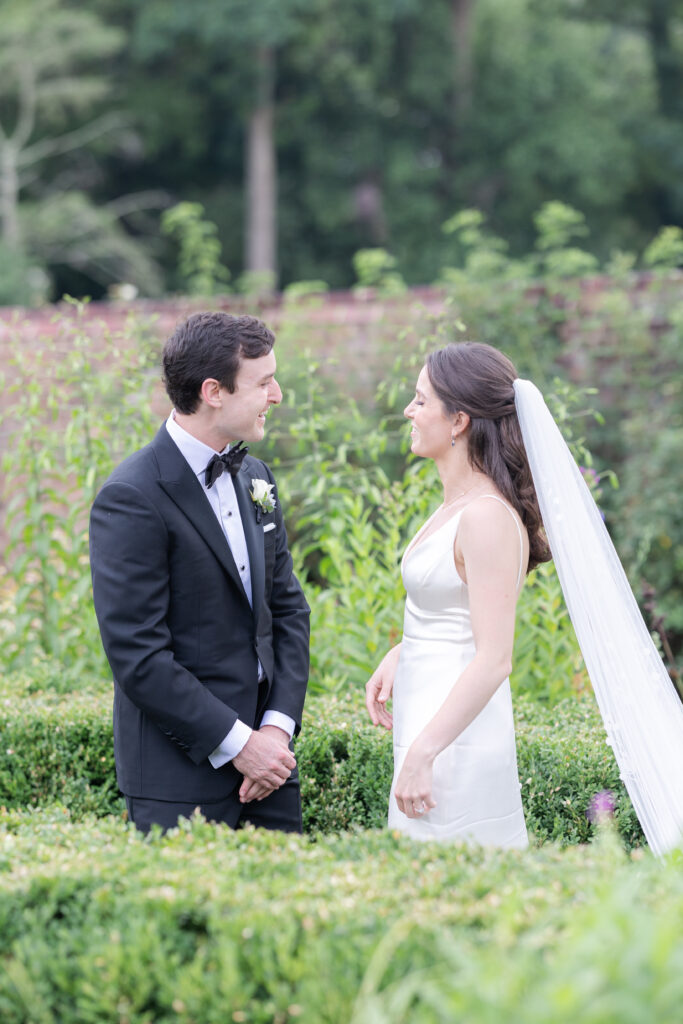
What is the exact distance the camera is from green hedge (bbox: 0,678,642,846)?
11.7 ft

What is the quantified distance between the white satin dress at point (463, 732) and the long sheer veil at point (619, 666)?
31 centimetres

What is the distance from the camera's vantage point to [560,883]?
85.8 inches

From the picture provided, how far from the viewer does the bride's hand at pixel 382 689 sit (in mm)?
3387

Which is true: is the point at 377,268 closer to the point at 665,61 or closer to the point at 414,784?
the point at 414,784

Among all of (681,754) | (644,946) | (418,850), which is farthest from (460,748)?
(644,946)

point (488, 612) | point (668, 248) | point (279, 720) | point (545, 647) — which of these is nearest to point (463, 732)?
point (488, 612)

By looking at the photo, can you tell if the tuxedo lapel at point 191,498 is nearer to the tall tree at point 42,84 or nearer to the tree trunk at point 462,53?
the tall tree at point 42,84

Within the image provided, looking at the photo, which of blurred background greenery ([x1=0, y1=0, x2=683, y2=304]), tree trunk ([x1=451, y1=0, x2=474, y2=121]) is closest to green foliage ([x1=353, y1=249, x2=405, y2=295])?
blurred background greenery ([x1=0, y1=0, x2=683, y2=304])

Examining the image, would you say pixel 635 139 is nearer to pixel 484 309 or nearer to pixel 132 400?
pixel 484 309

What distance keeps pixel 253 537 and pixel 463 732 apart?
83 cm

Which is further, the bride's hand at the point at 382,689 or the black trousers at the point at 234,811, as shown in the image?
the bride's hand at the point at 382,689

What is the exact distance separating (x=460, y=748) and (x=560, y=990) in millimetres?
1499

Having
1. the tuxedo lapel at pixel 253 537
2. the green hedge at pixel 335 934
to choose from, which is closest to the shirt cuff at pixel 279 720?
the tuxedo lapel at pixel 253 537

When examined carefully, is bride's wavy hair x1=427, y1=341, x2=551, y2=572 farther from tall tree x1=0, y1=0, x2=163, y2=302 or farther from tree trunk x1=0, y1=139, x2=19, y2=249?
tree trunk x1=0, y1=139, x2=19, y2=249
